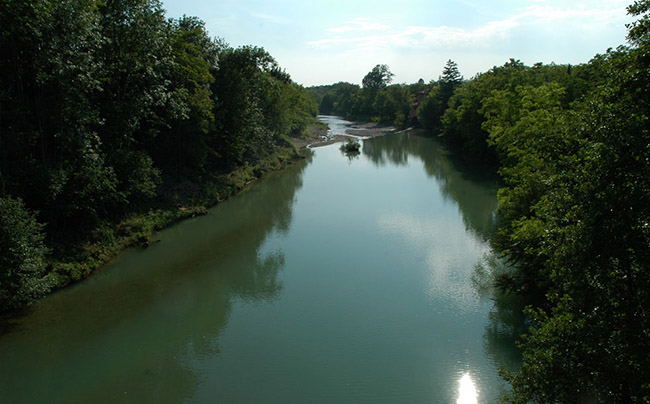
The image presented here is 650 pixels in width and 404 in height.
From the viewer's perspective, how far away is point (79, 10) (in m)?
15.7

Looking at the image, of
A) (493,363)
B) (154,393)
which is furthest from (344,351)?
(154,393)

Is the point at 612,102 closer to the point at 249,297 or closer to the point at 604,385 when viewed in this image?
the point at 604,385

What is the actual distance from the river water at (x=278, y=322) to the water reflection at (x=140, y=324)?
50 mm

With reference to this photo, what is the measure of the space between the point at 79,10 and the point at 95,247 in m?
9.79

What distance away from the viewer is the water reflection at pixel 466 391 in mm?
10500

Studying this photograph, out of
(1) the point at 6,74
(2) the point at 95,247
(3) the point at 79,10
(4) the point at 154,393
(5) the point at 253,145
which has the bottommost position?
(4) the point at 154,393

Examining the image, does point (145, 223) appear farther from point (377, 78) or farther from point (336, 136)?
point (377, 78)

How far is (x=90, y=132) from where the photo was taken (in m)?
18.1

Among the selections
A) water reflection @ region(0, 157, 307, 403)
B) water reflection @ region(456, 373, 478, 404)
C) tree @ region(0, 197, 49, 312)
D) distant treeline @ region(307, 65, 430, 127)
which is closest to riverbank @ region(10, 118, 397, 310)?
water reflection @ region(0, 157, 307, 403)

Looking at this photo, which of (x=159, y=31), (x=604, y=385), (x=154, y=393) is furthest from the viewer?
(x=159, y=31)

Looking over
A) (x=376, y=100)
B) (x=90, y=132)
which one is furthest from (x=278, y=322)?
(x=376, y=100)

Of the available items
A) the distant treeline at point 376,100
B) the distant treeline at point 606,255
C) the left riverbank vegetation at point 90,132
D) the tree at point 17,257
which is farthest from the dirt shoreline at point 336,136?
the distant treeline at point 606,255

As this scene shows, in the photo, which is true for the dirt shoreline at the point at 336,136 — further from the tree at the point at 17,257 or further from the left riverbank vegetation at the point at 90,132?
the tree at the point at 17,257

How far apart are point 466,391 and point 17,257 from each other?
13763 mm
